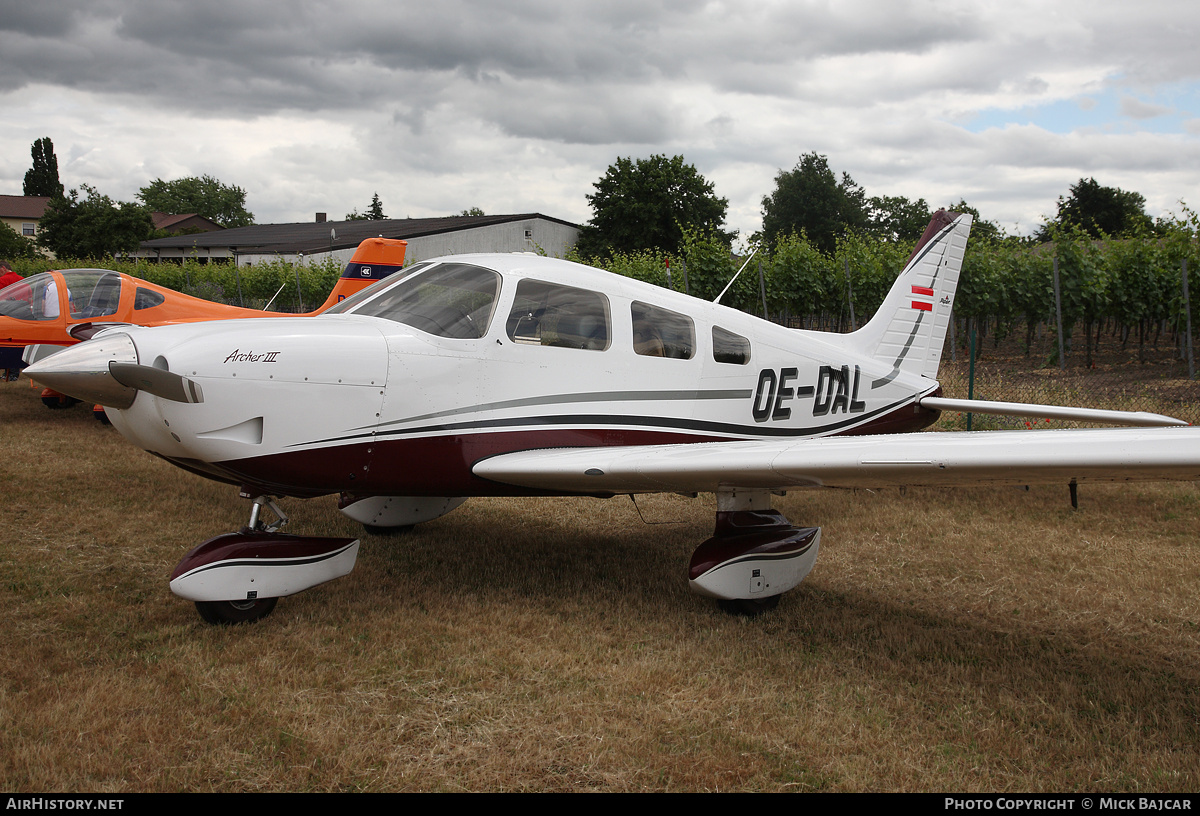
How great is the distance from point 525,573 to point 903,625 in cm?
251

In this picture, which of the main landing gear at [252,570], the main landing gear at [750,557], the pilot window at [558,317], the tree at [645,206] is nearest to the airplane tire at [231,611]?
the main landing gear at [252,570]

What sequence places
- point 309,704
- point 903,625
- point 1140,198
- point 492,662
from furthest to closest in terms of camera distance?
1. point 1140,198
2. point 903,625
3. point 492,662
4. point 309,704

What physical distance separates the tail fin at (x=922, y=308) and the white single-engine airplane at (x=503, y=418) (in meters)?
1.57

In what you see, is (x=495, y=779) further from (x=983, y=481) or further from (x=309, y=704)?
(x=983, y=481)

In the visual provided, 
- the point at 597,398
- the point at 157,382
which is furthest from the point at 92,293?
the point at 597,398

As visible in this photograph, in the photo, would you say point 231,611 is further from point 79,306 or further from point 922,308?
point 79,306

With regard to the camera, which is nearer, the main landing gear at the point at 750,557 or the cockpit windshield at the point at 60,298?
the main landing gear at the point at 750,557

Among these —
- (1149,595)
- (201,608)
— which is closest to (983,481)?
(1149,595)

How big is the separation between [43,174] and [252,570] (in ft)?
397

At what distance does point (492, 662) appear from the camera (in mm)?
3994

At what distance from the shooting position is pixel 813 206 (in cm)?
7606

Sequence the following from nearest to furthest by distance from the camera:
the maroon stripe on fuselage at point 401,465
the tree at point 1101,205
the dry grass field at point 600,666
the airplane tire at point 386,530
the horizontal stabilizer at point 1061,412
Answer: the dry grass field at point 600,666, the maroon stripe on fuselage at point 401,465, the horizontal stabilizer at point 1061,412, the airplane tire at point 386,530, the tree at point 1101,205

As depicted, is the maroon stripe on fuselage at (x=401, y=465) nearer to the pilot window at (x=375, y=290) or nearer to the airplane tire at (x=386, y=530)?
the pilot window at (x=375, y=290)

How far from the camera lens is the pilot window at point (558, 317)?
15.8 ft
